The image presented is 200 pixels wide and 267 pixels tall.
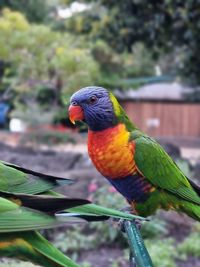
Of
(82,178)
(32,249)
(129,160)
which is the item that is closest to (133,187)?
(129,160)

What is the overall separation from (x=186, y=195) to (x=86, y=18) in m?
10.9

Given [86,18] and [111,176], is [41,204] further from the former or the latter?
[86,18]

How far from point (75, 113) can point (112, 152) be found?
0.24 meters

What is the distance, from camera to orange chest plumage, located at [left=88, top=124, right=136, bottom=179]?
7.32 feet

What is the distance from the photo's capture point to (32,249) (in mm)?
1224

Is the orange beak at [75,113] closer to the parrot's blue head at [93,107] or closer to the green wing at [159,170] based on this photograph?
the parrot's blue head at [93,107]

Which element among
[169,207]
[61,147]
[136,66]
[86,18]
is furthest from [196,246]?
[136,66]

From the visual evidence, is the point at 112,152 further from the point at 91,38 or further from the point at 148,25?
the point at 91,38

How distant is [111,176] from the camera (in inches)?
90.1

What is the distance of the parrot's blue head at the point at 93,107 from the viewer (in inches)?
86.8

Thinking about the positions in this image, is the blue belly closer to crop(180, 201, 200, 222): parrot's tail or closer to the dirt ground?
crop(180, 201, 200, 222): parrot's tail

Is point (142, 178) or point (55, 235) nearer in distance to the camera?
point (142, 178)

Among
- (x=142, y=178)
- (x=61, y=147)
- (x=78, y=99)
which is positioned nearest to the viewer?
(x=78, y=99)

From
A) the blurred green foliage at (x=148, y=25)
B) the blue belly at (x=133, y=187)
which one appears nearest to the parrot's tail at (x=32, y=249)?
the blue belly at (x=133, y=187)
